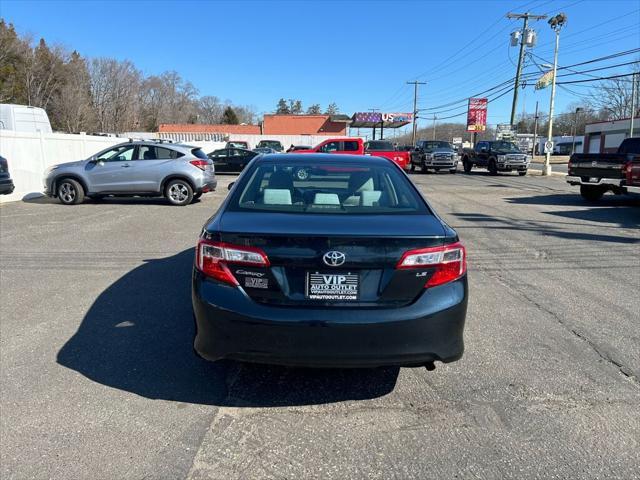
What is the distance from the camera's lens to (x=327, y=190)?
4.09 metres

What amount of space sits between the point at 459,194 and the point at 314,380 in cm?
1545

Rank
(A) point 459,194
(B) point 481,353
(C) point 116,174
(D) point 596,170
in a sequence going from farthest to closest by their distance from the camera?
(A) point 459,194, (D) point 596,170, (C) point 116,174, (B) point 481,353

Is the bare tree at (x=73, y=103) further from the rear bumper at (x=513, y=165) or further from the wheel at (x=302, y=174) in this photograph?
the wheel at (x=302, y=174)

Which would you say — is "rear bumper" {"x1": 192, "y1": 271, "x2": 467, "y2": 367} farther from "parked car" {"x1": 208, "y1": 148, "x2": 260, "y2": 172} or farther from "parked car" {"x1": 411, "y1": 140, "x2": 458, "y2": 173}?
"parked car" {"x1": 411, "y1": 140, "x2": 458, "y2": 173}

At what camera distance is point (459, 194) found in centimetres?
1791

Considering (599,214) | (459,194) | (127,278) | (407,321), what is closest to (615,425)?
(407,321)

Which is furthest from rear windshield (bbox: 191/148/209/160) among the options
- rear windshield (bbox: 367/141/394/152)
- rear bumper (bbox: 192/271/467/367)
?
rear windshield (bbox: 367/141/394/152)

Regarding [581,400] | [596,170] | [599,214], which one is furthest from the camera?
[596,170]

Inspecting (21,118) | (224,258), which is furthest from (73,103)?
(224,258)

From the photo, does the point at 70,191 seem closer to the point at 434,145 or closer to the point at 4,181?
the point at 4,181

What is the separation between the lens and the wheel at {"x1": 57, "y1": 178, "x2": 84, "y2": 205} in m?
13.3

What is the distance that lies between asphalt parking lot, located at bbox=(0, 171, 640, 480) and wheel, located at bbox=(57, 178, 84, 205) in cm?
765

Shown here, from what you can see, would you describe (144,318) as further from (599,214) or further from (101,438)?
(599,214)

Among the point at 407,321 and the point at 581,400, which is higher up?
the point at 407,321
